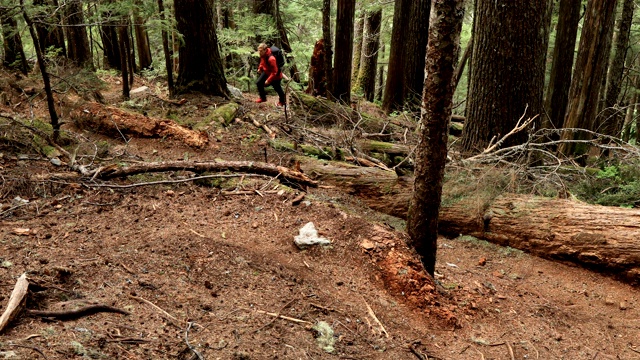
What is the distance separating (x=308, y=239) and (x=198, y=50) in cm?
628

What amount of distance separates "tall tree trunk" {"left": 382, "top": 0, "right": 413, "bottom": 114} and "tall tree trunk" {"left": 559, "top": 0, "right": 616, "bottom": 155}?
4.73 metres

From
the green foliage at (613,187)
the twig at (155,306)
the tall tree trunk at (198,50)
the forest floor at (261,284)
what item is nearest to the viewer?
the forest floor at (261,284)

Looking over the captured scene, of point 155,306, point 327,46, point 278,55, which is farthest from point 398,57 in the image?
point 155,306

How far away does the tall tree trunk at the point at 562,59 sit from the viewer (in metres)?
11.6

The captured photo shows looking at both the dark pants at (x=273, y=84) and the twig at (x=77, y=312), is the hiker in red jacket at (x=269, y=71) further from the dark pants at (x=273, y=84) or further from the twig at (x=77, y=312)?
the twig at (x=77, y=312)

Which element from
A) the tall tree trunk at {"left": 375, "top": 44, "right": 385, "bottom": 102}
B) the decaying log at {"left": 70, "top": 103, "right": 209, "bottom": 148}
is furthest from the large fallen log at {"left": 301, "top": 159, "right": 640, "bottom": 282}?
the tall tree trunk at {"left": 375, "top": 44, "right": 385, "bottom": 102}

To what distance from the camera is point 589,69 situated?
31.0 feet

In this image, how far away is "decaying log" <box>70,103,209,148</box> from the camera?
25.5 ft

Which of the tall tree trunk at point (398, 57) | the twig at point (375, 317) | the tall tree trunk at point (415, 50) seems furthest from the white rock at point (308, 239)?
the tall tree trunk at point (398, 57)

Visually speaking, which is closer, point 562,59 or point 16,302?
point 16,302

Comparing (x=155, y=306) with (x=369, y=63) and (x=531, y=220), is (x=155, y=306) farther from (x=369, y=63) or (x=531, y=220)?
(x=369, y=63)

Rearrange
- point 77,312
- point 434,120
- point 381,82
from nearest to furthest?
point 77,312 < point 434,120 < point 381,82

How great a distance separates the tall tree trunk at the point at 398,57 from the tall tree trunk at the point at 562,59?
407 cm

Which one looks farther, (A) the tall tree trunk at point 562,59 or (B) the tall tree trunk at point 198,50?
(A) the tall tree trunk at point 562,59
